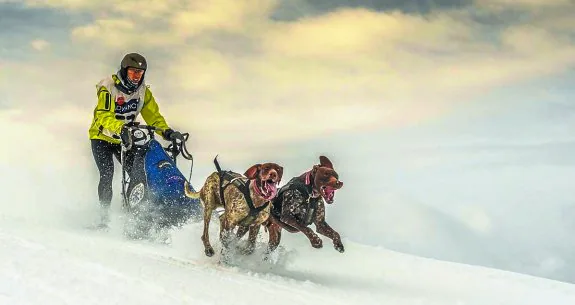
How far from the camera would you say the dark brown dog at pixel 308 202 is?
7.23 metres

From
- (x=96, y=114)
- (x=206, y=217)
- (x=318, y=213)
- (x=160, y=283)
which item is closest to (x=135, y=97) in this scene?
(x=96, y=114)

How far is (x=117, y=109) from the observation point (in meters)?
9.02

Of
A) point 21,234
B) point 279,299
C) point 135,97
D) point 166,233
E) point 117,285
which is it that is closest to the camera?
point 117,285

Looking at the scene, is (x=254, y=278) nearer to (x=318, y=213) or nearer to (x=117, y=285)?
(x=318, y=213)

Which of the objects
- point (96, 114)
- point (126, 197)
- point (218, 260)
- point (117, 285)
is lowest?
point (117, 285)

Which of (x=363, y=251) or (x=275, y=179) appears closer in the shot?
(x=275, y=179)

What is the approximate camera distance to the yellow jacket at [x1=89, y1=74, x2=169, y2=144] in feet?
28.9

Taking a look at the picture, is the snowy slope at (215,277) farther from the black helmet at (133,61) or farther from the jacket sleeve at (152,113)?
the black helmet at (133,61)

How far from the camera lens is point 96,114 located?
8930 mm

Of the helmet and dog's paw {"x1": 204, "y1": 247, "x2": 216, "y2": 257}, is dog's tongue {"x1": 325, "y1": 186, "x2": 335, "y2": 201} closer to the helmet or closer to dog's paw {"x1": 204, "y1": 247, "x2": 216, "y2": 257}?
dog's paw {"x1": 204, "y1": 247, "x2": 216, "y2": 257}

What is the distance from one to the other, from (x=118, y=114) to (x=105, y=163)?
27.7 inches

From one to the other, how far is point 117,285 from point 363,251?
526 centimetres

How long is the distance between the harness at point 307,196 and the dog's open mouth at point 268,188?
1.61 ft

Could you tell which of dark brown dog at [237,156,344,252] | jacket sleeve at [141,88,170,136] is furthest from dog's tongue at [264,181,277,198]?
jacket sleeve at [141,88,170,136]
